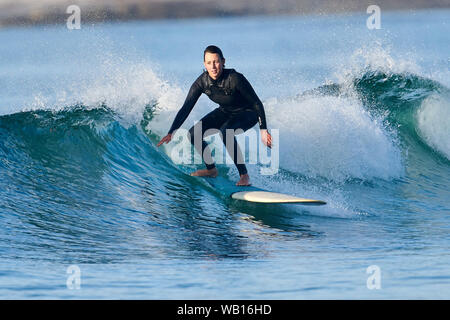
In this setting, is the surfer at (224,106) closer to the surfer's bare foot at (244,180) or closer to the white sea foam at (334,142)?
the surfer's bare foot at (244,180)

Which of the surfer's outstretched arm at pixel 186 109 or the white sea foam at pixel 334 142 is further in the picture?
the white sea foam at pixel 334 142

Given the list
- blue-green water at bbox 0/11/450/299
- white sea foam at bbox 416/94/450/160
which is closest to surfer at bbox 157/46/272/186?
blue-green water at bbox 0/11/450/299

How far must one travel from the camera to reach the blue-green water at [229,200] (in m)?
6.06

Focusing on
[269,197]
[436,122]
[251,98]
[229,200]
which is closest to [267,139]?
[251,98]

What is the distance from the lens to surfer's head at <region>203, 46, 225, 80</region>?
7910mm

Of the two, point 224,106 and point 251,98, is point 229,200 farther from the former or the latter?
point 251,98

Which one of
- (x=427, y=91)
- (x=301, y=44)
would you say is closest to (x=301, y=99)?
(x=427, y=91)

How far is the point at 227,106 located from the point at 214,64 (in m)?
0.61

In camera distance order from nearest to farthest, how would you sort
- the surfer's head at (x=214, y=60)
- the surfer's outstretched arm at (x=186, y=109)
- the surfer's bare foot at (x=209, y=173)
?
the surfer's head at (x=214, y=60), the surfer's outstretched arm at (x=186, y=109), the surfer's bare foot at (x=209, y=173)

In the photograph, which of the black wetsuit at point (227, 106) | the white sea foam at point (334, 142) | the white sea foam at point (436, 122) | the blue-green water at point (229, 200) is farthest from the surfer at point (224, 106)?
the white sea foam at point (436, 122)

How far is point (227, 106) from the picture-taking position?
8406mm

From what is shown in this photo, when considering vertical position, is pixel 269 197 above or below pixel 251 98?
below

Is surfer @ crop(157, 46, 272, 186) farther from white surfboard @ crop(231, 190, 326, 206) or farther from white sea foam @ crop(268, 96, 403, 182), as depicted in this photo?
white sea foam @ crop(268, 96, 403, 182)

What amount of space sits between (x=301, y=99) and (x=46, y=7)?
3256 centimetres
